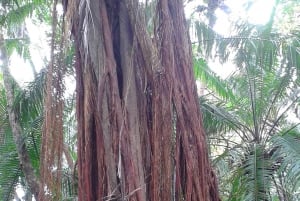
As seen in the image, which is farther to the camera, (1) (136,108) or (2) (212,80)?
(2) (212,80)

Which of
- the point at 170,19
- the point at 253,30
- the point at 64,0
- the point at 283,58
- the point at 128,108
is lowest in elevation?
the point at 128,108

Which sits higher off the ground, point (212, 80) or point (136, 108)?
point (212, 80)

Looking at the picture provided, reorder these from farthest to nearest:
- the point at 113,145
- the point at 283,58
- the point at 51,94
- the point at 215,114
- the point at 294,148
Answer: the point at 215,114 → the point at 283,58 → the point at 294,148 → the point at 51,94 → the point at 113,145

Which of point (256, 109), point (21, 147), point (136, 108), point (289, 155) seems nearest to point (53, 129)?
point (136, 108)

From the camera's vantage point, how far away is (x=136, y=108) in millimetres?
1571

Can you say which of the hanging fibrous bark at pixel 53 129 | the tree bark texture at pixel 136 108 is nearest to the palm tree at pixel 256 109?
the tree bark texture at pixel 136 108

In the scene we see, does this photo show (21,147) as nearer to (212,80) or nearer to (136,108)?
(212,80)

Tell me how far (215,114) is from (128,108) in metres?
2.57

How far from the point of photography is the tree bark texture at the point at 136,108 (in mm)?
1435

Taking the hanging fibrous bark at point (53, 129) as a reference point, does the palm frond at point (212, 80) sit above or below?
above

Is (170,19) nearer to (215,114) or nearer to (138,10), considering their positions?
(138,10)

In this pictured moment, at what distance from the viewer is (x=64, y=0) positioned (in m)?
1.71

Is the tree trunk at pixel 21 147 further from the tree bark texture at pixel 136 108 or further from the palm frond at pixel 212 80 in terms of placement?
the tree bark texture at pixel 136 108

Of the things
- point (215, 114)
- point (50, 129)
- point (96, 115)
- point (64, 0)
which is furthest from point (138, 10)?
point (215, 114)
